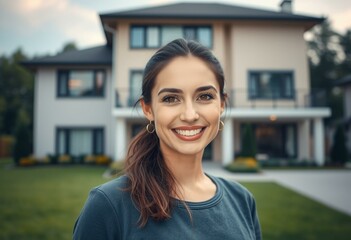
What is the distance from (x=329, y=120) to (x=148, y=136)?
37.0m

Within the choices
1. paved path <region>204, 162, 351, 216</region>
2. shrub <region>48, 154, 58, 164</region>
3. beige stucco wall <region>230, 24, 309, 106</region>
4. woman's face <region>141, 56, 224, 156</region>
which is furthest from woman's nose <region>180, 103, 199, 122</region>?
shrub <region>48, 154, 58, 164</region>

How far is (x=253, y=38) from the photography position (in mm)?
16188

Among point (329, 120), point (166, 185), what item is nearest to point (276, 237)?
point (166, 185)

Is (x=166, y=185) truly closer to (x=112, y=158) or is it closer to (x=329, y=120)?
(x=112, y=158)

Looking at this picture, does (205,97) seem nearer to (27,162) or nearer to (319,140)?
(319,140)

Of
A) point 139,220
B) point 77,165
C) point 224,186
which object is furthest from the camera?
point 77,165

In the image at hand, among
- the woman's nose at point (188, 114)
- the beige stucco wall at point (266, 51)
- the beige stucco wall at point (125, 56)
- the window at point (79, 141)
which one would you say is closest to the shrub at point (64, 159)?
the window at point (79, 141)

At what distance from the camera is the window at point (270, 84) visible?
53.1 ft

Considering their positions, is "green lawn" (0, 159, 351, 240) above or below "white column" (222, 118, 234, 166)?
below

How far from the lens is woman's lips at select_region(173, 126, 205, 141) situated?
139 centimetres

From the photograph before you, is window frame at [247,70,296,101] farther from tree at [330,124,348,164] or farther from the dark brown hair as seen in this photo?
the dark brown hair

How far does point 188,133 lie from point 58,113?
17175 millimetres

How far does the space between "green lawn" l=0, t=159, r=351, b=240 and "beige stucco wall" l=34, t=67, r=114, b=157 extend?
7908mm

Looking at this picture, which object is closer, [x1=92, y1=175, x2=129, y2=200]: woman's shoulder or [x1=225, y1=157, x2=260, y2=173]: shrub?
[x1=92, y1=175, x2=129, y2=200]: woman's shoulder
